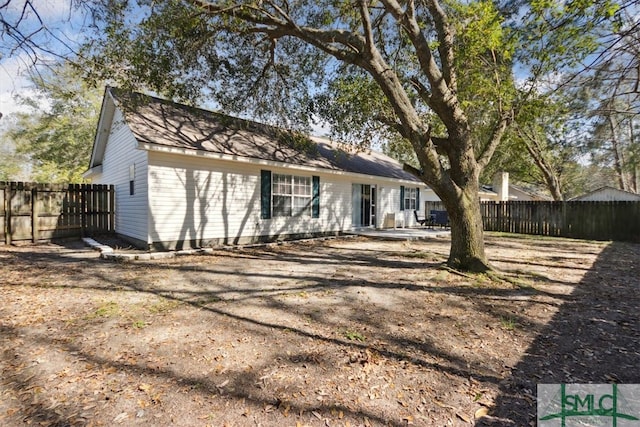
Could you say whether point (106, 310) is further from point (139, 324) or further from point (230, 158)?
point (230, 158)

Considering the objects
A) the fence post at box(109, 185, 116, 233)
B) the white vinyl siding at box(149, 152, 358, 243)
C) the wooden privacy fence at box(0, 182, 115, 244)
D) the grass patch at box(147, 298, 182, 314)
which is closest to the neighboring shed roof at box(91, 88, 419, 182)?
the white vinyl siding at box(149, 152, 358, 243)

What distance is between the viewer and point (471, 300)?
5.09 meters

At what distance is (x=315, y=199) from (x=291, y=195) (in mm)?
1252

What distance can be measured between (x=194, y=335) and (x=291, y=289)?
7.19 ft

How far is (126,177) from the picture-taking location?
10594mm

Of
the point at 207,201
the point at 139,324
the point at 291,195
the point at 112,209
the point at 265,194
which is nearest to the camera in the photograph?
the point at 139,324

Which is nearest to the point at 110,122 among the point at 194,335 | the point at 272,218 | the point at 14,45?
the point at 272,218

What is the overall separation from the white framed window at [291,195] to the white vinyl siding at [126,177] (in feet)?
13.8

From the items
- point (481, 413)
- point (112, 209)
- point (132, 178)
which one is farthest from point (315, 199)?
point (481, 413)

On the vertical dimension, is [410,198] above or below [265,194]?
above

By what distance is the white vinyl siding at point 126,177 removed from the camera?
29.8ft

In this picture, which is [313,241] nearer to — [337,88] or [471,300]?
[337,88]

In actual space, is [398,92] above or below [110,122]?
below

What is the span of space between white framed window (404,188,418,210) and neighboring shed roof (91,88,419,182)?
3.51m
